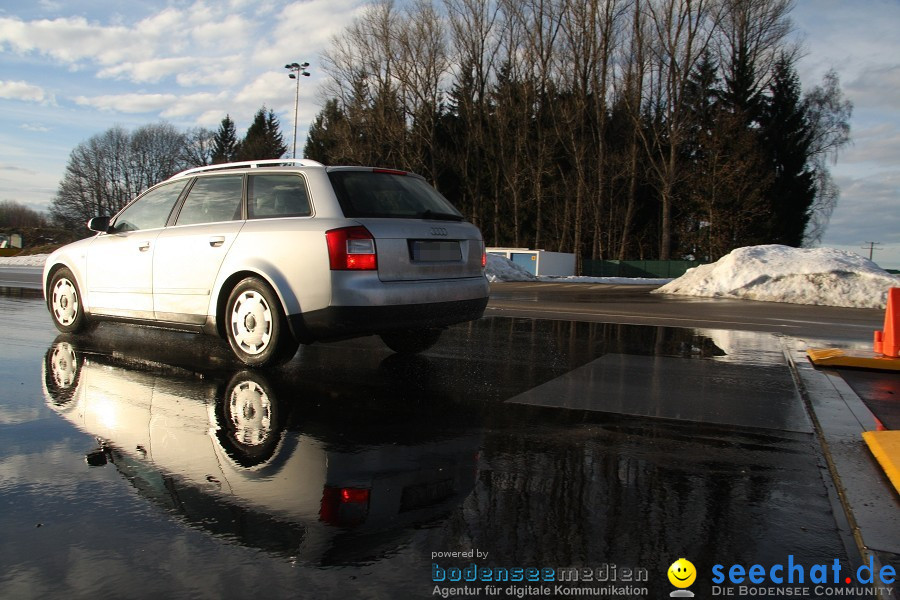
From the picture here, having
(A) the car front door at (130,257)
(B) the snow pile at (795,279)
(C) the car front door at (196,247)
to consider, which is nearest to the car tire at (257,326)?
(C) the car front door at (196,247)

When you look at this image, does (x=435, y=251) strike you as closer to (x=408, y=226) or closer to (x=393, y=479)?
(x=408, y=226)

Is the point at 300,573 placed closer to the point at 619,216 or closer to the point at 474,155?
the point at 619,216

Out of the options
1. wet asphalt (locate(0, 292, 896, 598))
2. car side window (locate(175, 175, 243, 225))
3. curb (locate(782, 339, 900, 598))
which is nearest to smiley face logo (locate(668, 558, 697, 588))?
wet asphalt (locate(0, 292, 896, 598))

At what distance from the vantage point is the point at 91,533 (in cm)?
248

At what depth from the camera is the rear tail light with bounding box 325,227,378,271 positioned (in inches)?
204

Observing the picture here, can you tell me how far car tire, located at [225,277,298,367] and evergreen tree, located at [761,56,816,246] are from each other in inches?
1846

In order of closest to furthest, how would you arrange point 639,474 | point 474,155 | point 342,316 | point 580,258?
point 639,474 < point 342,316 < point 580,258 < point 474,155

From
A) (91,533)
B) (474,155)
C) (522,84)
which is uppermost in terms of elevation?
(522,84)

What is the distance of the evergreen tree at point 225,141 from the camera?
85.1m

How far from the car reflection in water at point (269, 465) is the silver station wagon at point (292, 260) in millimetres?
777

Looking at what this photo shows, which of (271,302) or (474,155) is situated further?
(474,155)

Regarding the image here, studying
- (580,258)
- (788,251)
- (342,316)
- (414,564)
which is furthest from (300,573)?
(580,258)

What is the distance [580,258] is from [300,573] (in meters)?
45.2

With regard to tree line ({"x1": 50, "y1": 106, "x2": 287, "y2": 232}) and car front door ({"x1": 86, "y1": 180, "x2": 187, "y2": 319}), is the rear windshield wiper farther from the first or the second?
tree line ({"x1": 50, "y1": 106, "x2": 287, "y2": 232})
